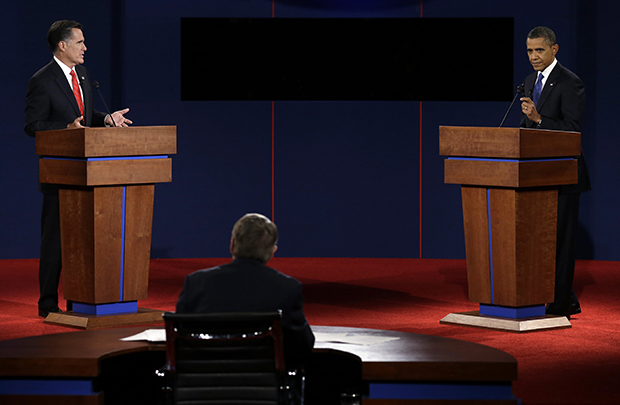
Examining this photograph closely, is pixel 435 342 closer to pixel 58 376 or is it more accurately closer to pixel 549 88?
pixel 58 376

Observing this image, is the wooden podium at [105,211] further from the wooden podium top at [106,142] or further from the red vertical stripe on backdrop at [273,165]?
the red vertical stripe on backdrop at [273,165]

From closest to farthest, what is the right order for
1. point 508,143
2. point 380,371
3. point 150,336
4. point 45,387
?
point 380,371 → point 45,387 → point 150,336 → point 508,143

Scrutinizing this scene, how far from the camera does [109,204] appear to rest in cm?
502

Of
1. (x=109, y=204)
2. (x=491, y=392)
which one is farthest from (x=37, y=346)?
(x=109, y=204)

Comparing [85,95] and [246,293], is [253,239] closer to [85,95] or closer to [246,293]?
[246,293]

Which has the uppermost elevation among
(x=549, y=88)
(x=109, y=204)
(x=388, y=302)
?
(x=549, y=88)

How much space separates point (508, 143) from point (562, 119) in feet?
2.47

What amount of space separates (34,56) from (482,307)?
4.39 metres

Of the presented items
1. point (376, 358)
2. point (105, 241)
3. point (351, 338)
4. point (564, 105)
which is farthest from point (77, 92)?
point (376, 358)

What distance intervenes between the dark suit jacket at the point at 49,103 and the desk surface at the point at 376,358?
2373mm

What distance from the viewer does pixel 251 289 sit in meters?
2.74

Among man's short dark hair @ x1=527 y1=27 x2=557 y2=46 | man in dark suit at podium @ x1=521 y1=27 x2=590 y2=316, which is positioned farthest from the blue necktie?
man's short dark hair @ x1=527 y1=27 x2=557 y2=46

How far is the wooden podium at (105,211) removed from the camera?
496 centimetres

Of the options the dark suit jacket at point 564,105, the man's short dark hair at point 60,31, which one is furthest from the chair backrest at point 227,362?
the man's short dark hair at point 60,31
